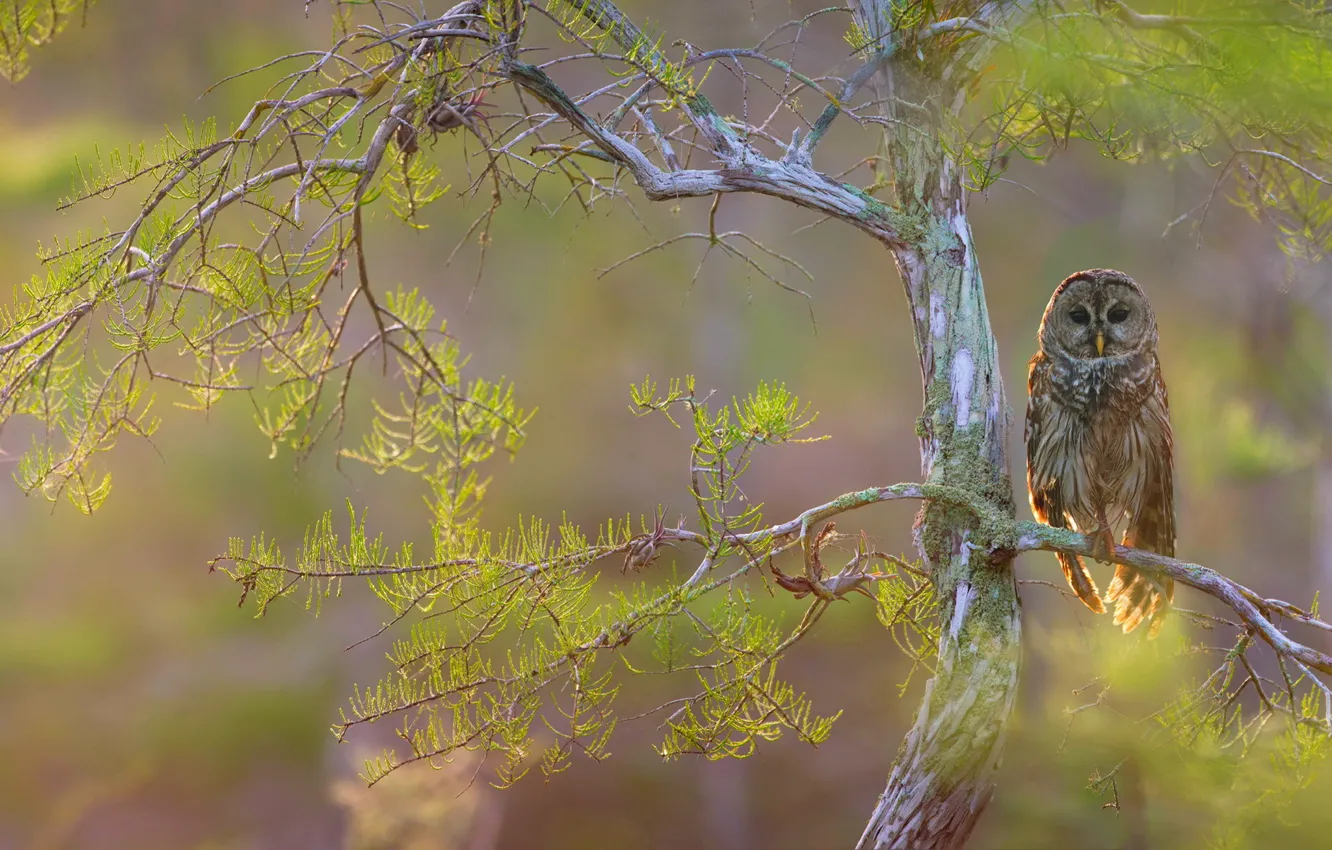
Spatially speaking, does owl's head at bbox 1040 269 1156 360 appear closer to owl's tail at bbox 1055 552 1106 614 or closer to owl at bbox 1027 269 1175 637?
owl at bbox 1027 269 1175 637

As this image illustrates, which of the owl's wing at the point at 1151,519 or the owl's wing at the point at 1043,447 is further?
the owl's wing at the point at 1043,447

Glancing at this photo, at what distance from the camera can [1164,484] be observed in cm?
199

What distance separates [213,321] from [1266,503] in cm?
689

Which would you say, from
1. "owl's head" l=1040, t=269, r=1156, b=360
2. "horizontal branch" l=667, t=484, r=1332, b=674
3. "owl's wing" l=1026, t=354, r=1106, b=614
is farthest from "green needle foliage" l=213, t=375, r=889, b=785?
"owl's head" l=1040, t=269, r=1156, b=360

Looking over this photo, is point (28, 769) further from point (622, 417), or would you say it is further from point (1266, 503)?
point (1266, 503)

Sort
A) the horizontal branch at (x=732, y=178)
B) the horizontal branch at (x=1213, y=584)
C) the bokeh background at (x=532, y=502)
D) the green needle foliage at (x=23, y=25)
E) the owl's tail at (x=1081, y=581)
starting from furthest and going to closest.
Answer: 1. the bokeh background at (x=532, y=502)
2. the owl's tail at (x=1081, y=581)
3. the horizontal branch at (x=732, y=178)
4. the horizontal branch at (x=1213, y=584)
5. the green needle foliage at (x=23, y=25)

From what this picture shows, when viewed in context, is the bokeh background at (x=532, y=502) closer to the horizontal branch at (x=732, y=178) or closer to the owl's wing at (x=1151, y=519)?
the owl's wing at (x=1151, y=519)

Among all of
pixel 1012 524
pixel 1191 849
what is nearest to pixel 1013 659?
pixel 1012 524

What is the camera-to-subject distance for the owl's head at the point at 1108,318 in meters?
1.97

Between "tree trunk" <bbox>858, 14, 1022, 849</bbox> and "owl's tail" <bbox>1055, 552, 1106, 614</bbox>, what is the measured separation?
0.19 metres

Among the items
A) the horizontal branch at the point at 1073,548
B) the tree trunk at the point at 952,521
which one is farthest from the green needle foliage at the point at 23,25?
the tree trunk at the point at 952,521

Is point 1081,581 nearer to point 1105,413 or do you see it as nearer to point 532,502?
point 1105,413

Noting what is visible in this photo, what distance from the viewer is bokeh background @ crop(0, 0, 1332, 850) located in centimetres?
443

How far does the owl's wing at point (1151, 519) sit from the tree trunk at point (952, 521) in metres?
0.36
